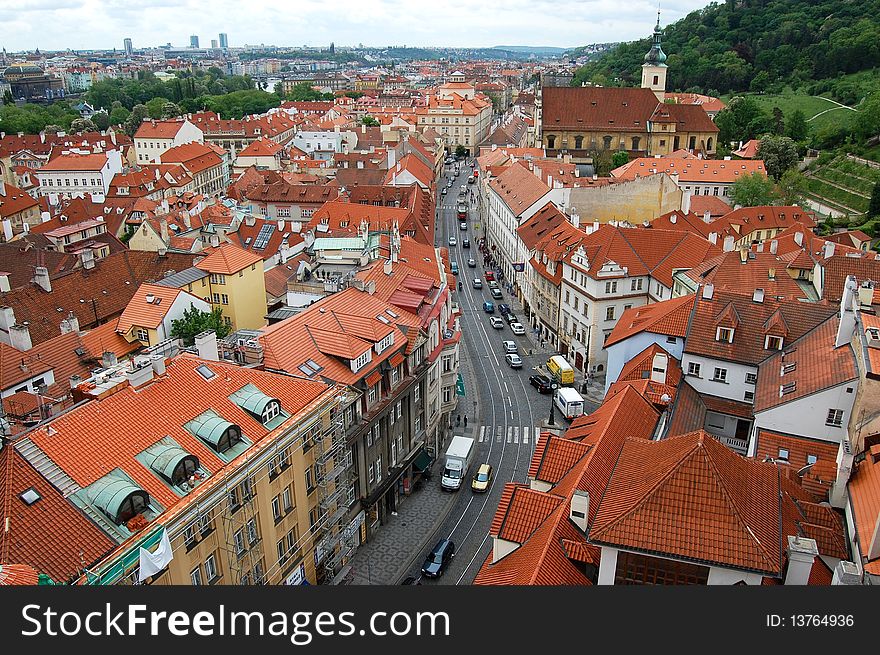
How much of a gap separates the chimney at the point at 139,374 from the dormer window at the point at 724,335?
32.1 m

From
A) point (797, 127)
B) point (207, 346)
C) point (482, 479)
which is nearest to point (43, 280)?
point (207, 346)

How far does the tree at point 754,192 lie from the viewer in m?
84.6

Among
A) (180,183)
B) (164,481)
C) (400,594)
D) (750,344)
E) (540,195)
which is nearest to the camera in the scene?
(400,594)

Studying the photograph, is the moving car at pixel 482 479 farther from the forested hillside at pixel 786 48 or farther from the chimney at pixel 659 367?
the forested hillside at pixel 786 48

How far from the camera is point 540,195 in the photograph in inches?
3223

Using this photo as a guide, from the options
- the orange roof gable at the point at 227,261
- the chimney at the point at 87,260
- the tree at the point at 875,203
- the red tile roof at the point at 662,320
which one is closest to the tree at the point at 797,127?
the tree at the point at 875,203

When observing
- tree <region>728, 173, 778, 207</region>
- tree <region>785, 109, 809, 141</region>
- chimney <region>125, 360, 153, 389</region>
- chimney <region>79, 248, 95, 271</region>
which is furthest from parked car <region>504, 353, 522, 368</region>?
tree <region>785, 109, 809, 141</region>

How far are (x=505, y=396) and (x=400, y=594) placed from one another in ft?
147

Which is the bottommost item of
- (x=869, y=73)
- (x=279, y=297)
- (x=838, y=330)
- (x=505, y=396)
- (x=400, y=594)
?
(x=505, y=396)

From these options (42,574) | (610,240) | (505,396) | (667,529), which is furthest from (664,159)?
(42,574)

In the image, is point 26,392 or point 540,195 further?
point 540,195

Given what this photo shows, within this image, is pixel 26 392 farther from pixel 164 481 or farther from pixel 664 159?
pixel 664 159

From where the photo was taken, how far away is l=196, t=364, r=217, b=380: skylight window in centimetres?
2992

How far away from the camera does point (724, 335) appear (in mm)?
42156
